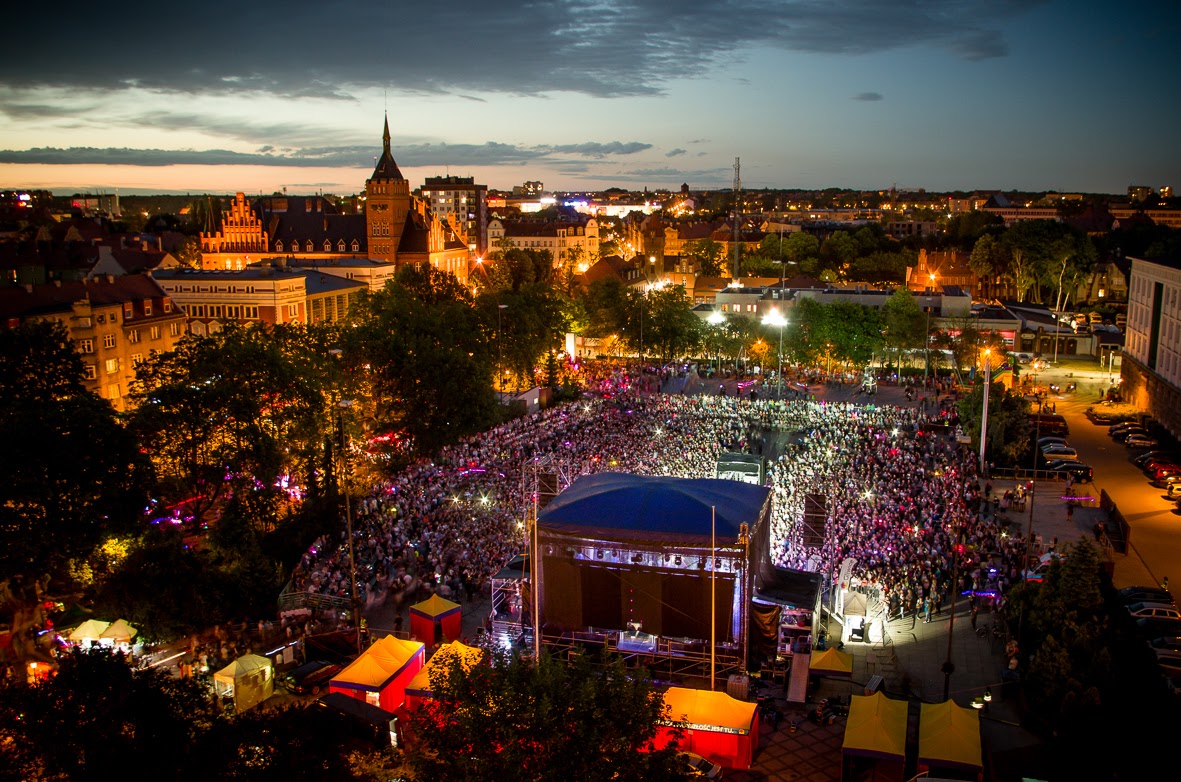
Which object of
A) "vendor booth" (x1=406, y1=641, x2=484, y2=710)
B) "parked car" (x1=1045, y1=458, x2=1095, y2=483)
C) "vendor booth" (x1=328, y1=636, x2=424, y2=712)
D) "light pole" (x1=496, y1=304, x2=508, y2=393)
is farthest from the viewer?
"light pole" (x1=496, y1=304, x2=508, y2=393)

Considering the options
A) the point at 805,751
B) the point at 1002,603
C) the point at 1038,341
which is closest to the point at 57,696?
the point at 805,751

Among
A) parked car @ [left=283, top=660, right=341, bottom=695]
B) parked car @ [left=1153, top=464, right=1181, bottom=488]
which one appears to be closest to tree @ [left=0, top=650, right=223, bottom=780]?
parked car @ [left=283, top=660, right=341, bottom=695]

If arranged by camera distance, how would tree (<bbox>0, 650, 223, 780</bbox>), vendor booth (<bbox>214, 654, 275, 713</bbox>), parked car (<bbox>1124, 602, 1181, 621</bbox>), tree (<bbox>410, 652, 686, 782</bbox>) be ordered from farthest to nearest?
parked car (<bbox>1124, 602, 1181, 621</bbox>)
vendor booth (<bbox>214, 654, 275, 713</bbox>)
tree (<bbox>410, 652, 686, 782</bbox>)
tree (<bbox>0, 650, 223, 780</bbox>)

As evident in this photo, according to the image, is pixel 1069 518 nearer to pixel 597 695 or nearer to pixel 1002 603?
pixel 1002 603

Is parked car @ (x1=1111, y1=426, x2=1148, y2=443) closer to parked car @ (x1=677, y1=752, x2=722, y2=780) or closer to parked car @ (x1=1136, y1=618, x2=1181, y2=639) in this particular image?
parked car @ (x1=1136, y1=618, x2=1181, y2=639)

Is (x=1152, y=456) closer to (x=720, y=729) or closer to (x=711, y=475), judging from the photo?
(x=711, y=475)

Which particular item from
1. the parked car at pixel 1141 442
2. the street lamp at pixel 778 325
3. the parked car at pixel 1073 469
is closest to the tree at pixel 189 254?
the street lamp at pixel 778 325
